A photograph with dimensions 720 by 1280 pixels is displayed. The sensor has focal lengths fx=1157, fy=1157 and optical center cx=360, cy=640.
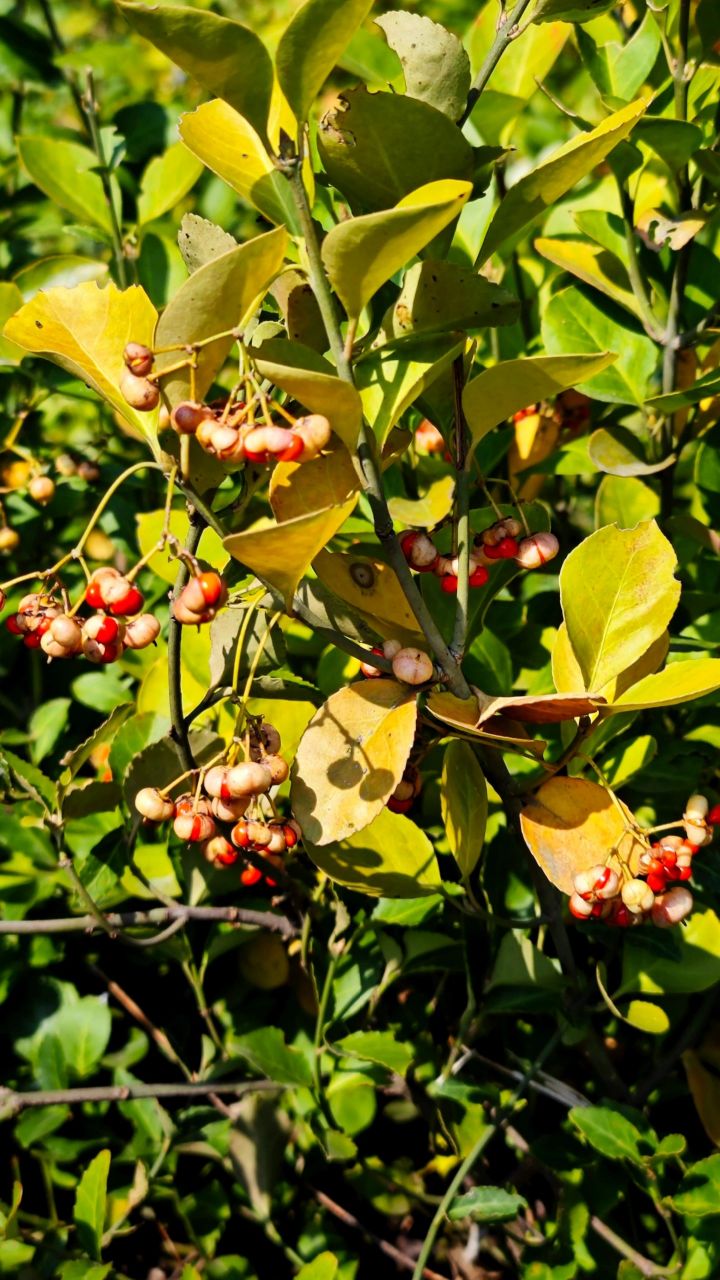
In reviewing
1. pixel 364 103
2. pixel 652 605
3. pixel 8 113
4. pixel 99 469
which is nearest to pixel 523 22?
pixel 364 103

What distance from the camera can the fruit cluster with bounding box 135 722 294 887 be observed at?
793 millimetres

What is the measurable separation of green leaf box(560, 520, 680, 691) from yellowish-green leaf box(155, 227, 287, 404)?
0.31 m

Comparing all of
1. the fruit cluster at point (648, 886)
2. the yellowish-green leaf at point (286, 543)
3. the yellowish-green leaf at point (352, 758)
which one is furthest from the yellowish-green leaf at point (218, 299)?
the fruit cluster at point (648, 886)

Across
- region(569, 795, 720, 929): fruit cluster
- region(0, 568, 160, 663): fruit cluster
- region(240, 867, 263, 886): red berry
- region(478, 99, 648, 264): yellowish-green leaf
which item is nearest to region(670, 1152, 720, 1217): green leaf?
region(569, 795, 720, 929): fruit cluster

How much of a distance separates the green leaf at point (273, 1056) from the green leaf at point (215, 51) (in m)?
0.88

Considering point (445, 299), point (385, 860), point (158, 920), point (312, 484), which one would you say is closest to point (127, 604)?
point (312, 484)

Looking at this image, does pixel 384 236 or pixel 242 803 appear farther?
pixel 242 803

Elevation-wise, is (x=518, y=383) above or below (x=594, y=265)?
above

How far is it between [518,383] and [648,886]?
1.26 feet

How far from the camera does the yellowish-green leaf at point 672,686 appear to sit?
768mm

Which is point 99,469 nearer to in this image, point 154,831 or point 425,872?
point 154,831

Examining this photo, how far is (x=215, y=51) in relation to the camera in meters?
0.61

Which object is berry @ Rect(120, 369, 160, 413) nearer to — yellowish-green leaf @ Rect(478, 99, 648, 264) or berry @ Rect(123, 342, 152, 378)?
berry @ Rect(123, 342, 152, 378)

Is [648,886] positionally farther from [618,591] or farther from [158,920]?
[158,920]
